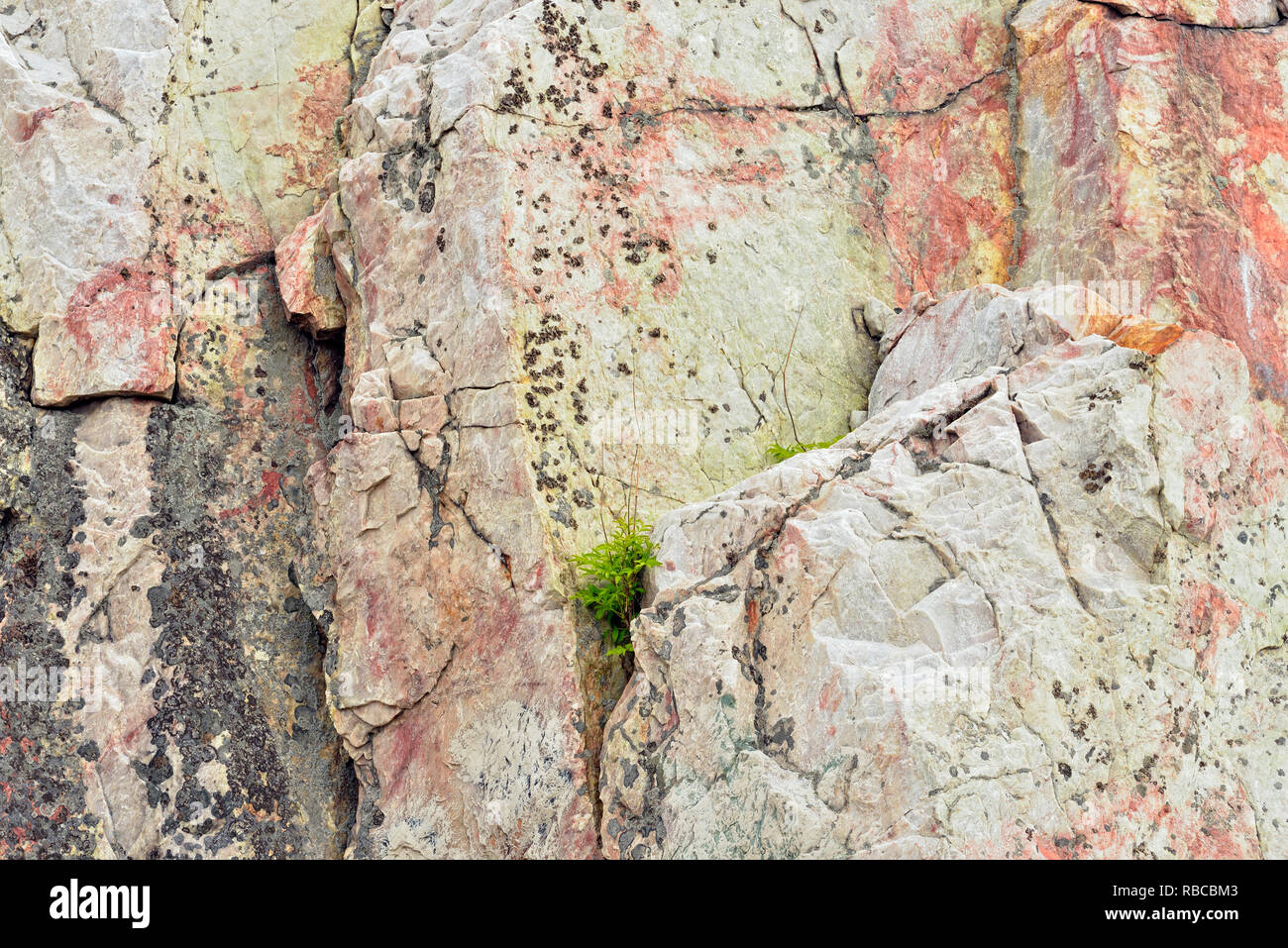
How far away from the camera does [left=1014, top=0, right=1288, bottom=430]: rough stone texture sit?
10070 millimetres

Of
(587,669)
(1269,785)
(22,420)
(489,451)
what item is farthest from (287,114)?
(1269,785)

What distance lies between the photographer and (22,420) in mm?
10133

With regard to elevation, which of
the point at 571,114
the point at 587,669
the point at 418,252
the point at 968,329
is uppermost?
the point at 571,114

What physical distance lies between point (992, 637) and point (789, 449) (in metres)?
2.91

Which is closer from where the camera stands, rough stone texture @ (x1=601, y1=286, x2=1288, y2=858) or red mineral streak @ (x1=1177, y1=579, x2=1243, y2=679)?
rough stone texture @ (x1=601, y1=286, x2=1288, y2=858)

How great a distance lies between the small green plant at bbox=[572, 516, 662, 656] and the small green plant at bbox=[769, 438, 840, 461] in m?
1.51

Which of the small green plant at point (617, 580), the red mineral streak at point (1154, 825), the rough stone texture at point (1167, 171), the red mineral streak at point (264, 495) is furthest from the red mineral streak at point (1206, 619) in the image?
the red mineral streak at point (264, 495)

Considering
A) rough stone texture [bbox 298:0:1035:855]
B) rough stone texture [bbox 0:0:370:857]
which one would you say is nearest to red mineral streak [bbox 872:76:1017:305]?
rough stone texture [bbox 298:0:1035:855]

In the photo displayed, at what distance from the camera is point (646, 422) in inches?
387

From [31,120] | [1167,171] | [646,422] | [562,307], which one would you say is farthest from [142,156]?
Result: [1167,171]

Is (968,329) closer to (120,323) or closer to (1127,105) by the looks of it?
(1127,105)

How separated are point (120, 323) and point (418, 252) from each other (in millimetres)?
2692

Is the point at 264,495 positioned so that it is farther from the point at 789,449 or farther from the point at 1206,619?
the point at 1206,619

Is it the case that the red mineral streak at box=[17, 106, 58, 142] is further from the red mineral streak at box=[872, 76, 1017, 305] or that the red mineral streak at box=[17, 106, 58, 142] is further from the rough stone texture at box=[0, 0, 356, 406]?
the red mineral streak at box=[872, 76, 1017, 305]
